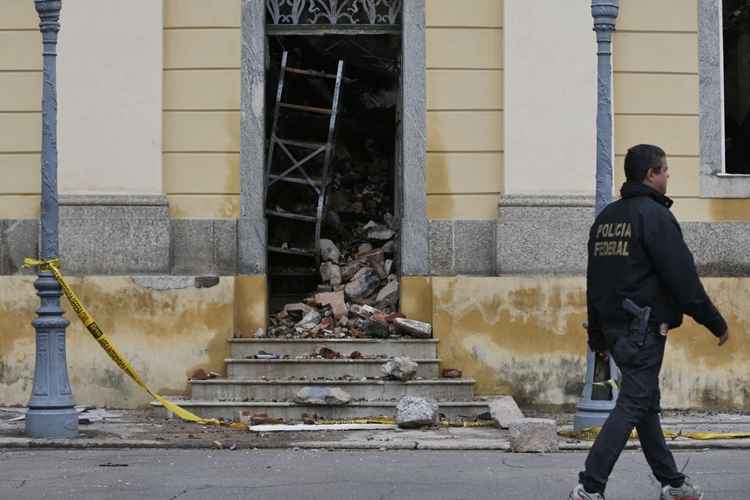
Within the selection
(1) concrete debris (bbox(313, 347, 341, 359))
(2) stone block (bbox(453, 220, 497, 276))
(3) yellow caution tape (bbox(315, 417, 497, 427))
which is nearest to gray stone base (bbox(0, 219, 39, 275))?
(1) concrete debris (bbox(313, 347, 341, 359))

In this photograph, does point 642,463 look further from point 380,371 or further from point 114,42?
point 114,42

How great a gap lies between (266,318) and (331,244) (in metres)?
1.51

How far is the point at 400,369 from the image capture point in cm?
1346

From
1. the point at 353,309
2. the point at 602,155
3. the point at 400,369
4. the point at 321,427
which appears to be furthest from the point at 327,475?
the point at 353,309

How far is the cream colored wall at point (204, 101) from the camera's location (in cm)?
1444

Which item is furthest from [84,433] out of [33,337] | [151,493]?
[151,493]

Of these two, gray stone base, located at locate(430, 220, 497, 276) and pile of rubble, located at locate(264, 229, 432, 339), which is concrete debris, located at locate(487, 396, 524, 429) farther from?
gray stone base, located at locate(430, 220, 497, 276)

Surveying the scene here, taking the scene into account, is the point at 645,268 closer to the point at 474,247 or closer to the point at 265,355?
the point at 474,247

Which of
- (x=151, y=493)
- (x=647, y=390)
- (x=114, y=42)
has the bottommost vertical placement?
(x=151, y=493)

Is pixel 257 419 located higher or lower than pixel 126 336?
lower

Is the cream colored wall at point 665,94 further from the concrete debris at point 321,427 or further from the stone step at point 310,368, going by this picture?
the concrete debris at point 321,427

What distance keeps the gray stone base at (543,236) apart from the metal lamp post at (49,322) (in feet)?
14.3

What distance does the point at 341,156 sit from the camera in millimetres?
16844

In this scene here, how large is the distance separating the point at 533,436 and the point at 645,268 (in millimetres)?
3464
